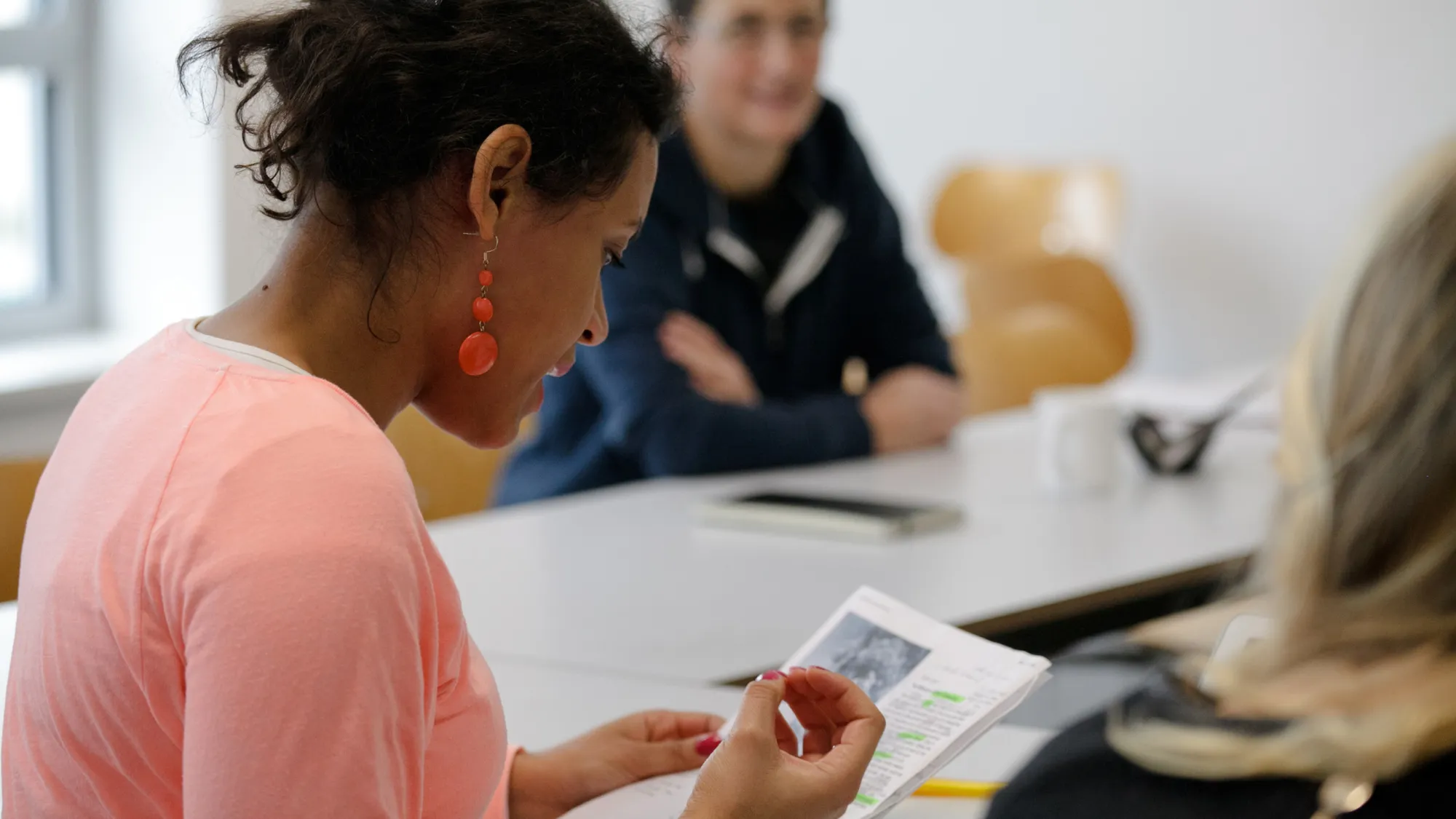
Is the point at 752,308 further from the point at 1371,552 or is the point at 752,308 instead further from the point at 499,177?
the point at 1371,552

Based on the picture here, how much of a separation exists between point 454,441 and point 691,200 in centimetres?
52

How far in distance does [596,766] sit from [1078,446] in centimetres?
123

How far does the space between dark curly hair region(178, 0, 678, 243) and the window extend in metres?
3.03

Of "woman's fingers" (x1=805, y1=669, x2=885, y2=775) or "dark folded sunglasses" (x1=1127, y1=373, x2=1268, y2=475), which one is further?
"dark folded sunglasses" (x1=1127, y1=373, x2=1268, y2=475)

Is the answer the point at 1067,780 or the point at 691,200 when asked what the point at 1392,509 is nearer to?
the point at 1067,780

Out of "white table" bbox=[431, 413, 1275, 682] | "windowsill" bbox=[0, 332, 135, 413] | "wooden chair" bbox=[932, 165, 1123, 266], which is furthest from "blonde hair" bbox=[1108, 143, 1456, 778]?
"wooden chair" bbox=[932, 165, 1123, 266]

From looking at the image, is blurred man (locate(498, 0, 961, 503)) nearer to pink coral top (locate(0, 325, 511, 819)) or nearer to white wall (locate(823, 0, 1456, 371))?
pink coral top (locate(0, 325, 511, 819))

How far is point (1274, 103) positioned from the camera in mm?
4883

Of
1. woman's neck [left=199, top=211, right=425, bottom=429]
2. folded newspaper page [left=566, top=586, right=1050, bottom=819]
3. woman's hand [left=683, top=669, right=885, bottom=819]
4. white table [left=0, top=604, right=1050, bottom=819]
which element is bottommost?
white table [left=0, top=604, right=1050, bottom=819]

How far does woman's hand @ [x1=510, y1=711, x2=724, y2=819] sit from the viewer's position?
1.25 metres

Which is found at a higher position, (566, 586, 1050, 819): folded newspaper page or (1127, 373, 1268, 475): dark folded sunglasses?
(566, 586, 1050, 819): folded newspaper page

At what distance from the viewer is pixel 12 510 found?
188cm

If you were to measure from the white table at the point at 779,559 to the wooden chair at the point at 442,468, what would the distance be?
21 cm

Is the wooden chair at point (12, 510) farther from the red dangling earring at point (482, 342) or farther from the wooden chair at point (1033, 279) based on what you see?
the wooden chair at point (1033, 279)
